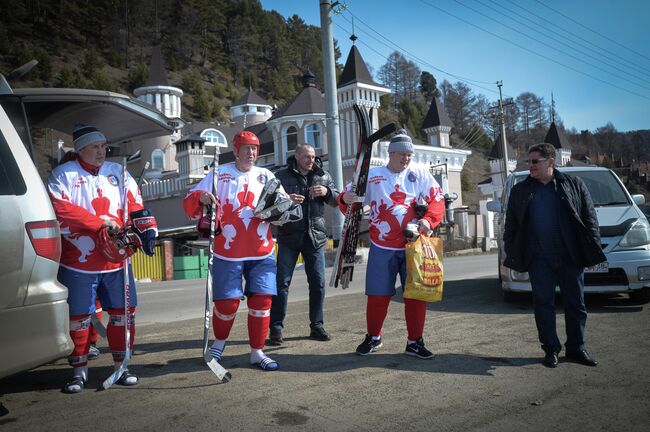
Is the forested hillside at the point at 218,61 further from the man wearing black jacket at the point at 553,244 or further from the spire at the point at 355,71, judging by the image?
the man wearing black jacket at the point at 553,244

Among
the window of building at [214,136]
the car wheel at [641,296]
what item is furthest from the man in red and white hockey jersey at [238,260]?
the window of building at [214,136]

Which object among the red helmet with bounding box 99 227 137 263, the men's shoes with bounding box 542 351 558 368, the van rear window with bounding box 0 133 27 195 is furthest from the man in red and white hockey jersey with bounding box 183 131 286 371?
the men's shoes with bounding box 542 351 558 368

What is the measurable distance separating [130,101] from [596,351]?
501 cm

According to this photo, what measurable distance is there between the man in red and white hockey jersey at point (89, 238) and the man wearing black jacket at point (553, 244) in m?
3.45

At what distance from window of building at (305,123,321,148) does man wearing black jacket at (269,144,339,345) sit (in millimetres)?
39675

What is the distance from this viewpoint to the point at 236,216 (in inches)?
190

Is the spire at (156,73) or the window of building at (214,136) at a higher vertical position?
the spire at (156,73)

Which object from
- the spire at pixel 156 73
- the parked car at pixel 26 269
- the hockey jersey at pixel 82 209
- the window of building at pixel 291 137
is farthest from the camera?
the spire at pixel 156 73

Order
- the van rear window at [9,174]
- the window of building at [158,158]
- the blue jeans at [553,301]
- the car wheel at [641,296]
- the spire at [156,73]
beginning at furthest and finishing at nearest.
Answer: the spire at [156,73] → the window of building at [158,158] → the car wheel at [641,296] → the blue jeans at [553,301] → the van rear window at [9,174]

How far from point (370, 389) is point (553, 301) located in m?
2.02

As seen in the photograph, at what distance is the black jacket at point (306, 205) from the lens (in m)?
5.97

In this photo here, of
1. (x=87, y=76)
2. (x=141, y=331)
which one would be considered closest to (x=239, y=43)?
(x=87, y=76)

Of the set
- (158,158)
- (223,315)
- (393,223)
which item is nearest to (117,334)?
(223,315)

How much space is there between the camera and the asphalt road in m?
3.37
